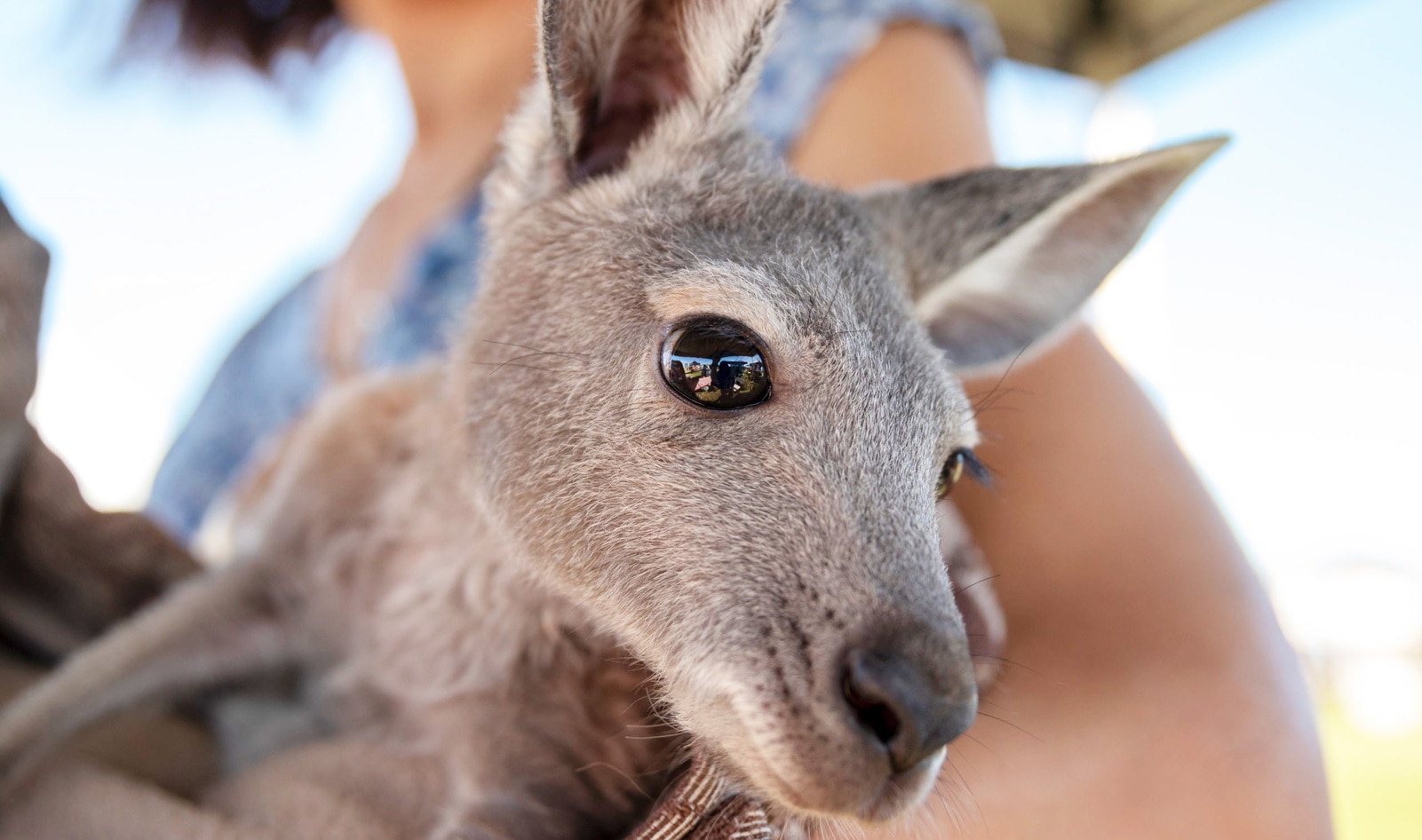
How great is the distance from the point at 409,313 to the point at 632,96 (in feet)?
3.85

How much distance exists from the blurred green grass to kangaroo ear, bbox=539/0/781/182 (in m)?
5.00

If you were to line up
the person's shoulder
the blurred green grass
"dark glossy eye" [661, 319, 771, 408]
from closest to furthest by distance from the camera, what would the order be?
"dark glossy eye" [661, 319, 771, 408] < the person's shoulder < the blurred green grass

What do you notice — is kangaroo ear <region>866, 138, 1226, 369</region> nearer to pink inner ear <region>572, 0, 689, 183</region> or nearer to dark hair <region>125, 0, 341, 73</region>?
pink inner ear <region>572, 0, 689, 183</region>

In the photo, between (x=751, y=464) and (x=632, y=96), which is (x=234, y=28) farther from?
(x=751, y=464)

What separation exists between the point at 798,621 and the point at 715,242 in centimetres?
58

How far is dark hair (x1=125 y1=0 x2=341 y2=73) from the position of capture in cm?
343

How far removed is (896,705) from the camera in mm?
881

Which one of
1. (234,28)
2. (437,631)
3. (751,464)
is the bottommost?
(437,631)

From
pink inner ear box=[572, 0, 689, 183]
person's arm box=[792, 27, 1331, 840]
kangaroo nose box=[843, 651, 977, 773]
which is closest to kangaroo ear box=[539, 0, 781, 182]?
pink inner ear box=[572, 0, 689, 183]

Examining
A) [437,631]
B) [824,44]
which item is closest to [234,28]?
[824,44]

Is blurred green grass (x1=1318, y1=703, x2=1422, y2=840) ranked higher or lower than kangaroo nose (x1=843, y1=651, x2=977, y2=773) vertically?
lower

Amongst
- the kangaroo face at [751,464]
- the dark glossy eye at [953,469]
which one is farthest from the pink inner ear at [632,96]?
the dark glossy eye at [953,469]

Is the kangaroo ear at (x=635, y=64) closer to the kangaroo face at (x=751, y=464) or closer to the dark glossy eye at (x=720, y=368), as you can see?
the kangaroo face at (x=751, y=464)

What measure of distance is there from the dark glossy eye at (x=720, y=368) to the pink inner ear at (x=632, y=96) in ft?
1.74
